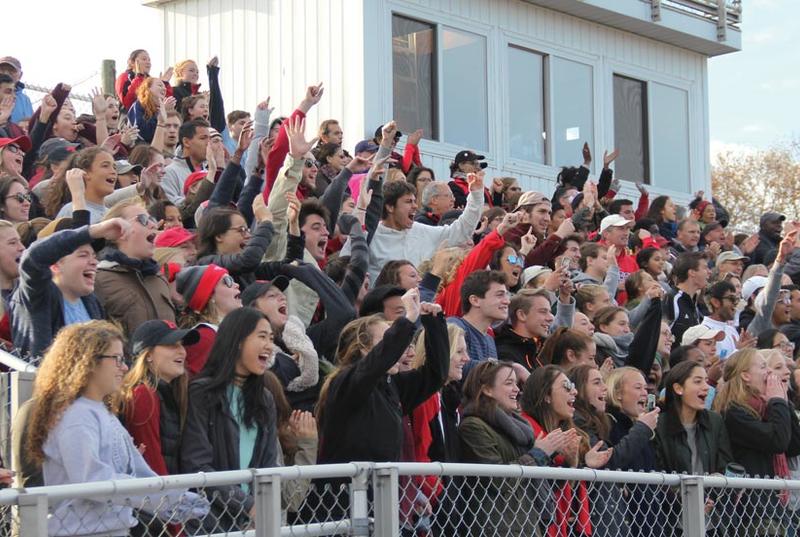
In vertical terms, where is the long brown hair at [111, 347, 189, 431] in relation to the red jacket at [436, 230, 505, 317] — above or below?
below

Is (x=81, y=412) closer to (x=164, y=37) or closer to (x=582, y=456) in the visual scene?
(x=582, y=456)

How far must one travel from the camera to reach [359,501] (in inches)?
204

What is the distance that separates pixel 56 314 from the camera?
22.7ft

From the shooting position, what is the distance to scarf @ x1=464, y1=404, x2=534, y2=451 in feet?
24.3

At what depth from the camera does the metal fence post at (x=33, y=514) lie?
4238 millimetres

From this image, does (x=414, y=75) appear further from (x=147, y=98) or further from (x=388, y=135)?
(x=388, y=135)

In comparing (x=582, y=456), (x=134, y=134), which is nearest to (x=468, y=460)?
(x=582, y=456)

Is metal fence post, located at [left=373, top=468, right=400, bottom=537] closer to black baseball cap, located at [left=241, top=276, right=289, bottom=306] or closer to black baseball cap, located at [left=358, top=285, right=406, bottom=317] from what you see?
black baseball cap, located at [left=241, top=276, right=289, bottom=306]

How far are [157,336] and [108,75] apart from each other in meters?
12.0

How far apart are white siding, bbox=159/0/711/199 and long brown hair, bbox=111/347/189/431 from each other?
38.2 ft

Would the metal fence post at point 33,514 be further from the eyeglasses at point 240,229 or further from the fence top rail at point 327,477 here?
the eyeglasses at point 240,229

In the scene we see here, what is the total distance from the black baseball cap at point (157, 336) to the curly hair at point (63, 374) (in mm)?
582

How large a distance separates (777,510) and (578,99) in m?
14.1

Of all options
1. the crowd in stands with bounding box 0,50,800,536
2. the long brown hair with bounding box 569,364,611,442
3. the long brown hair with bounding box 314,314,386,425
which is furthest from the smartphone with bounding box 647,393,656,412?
the long brown hair with bounding box 314,314,386,425
